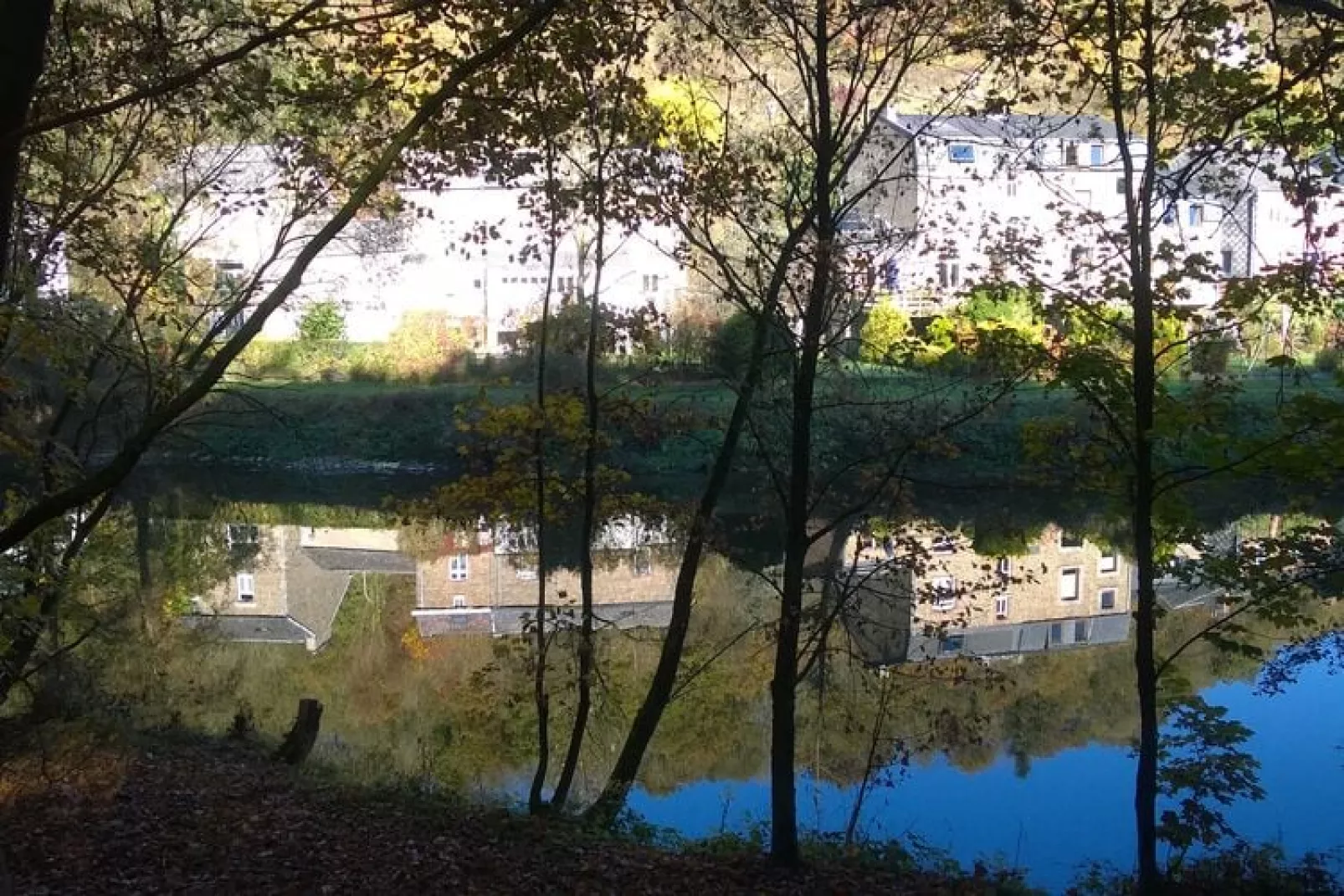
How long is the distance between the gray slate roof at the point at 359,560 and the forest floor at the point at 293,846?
37.4 ft

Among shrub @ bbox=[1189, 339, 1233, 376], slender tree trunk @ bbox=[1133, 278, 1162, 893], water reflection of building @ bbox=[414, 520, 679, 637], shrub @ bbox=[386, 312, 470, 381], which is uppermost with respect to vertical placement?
shrub @ bbox=[386, 312, 470, 381]

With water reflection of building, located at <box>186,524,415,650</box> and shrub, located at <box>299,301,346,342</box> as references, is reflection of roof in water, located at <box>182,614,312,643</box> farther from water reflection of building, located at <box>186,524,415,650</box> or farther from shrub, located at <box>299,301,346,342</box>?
shrub, located at <box>299,301,346,342</box>

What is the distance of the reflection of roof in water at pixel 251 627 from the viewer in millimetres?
14664

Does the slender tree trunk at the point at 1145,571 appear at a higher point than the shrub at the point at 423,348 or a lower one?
lower

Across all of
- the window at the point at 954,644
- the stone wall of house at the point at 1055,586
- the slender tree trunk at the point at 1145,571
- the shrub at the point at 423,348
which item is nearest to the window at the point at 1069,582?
the stone wall of house at the point at 1055,586

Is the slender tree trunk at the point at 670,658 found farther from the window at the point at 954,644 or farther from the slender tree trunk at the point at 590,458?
the window at the point at 954,644

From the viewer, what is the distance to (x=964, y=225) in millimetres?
7160

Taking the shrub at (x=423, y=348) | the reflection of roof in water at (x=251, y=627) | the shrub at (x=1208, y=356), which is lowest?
the reflection of roof in water at (x=251, y=627)

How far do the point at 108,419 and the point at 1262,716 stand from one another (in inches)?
452

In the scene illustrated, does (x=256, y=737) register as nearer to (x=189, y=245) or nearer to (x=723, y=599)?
(x=189, y=245)

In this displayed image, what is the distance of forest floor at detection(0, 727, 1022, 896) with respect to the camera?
612cm

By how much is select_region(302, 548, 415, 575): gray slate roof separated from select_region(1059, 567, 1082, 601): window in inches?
415

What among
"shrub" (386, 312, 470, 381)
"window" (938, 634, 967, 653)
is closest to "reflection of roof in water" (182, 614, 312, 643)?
"window" (938, 634, 967, 653)

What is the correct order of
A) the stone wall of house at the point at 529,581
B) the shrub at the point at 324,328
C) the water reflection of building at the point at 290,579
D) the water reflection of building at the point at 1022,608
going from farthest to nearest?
the shrub at the point at 324,328
the stone wall of house at the point at 529,581
the water reflection of building at the point at 290,579
the water reflection of building at the point at 1022,608
